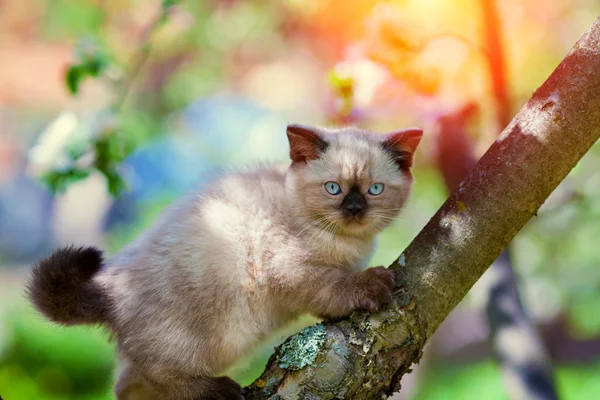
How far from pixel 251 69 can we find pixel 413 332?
2.30 metres

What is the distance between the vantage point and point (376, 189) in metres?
2.03

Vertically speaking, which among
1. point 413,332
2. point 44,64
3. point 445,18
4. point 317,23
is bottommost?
point 413,332

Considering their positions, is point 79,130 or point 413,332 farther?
point 79,130

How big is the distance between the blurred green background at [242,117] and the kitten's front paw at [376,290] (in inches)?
42.0

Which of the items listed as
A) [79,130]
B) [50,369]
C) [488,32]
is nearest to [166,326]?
[79,130]

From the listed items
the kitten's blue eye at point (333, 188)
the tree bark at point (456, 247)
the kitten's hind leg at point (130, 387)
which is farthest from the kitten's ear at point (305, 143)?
the kitten's hind leg at point (130, 387)

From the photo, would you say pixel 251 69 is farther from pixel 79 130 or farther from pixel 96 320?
pixel 96 320

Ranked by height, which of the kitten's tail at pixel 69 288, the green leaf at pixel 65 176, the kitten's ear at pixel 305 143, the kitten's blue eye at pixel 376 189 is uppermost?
the kitten's blue eye at pixel 376 189

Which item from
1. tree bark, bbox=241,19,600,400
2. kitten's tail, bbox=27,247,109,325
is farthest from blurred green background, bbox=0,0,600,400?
tree bark, bbox=241,19,600,400

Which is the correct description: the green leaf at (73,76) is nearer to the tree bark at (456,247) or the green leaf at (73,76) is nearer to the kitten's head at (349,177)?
the kitten's head at (349,177)

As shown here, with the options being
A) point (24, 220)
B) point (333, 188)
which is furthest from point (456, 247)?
point (24, 220)

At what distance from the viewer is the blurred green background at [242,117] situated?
3002mm

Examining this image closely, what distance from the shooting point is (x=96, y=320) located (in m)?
1.87

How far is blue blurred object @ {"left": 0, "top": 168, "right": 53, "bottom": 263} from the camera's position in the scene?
11.2 feet
